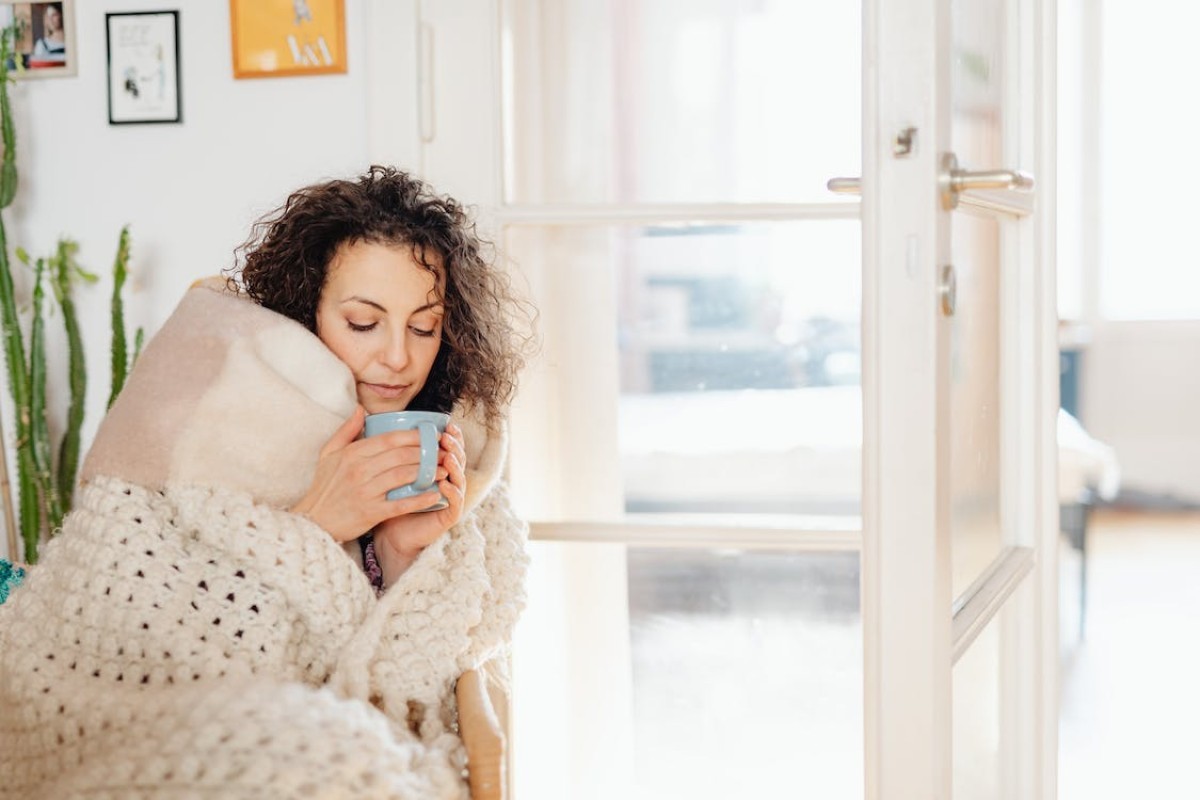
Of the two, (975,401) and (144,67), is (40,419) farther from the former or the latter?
(975,401)

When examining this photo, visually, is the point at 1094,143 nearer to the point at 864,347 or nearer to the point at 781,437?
the point at 781,437

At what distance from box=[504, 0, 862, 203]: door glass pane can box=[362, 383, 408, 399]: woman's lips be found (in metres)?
0.55

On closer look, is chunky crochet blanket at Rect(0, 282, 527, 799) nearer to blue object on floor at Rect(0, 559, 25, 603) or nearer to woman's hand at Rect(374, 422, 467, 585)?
woman's hand at Rect(374, 422, 467, 585)

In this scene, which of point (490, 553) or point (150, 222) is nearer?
point (490, 553)

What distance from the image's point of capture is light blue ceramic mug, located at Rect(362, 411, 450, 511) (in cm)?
127

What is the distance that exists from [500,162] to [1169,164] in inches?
194

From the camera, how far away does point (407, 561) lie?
139 cm

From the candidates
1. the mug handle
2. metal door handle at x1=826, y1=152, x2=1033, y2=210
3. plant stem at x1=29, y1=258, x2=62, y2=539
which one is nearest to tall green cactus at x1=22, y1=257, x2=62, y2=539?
plant stem at x1=29, y1=258, x2=62, y2=539

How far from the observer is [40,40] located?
6.68 feet

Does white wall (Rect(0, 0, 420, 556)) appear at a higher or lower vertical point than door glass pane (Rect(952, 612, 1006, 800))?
higher

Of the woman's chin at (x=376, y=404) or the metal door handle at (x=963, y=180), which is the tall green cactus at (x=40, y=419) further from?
the metal door handle at (x=963, y=180)

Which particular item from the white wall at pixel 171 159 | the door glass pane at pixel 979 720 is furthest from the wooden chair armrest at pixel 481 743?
the white wall at pixel 171 159

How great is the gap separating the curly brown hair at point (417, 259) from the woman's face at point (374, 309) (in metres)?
0.01

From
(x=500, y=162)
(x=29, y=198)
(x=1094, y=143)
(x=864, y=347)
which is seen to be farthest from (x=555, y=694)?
(x=1094, y=143)
